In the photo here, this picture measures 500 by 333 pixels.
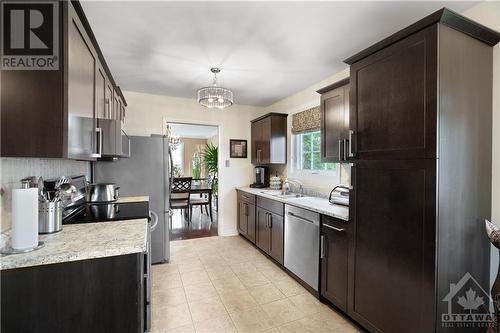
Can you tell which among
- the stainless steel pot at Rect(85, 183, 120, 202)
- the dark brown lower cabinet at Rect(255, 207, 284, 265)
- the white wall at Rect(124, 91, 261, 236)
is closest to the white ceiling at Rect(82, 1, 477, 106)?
the white wall at Rect(124, 91, 261, 236)

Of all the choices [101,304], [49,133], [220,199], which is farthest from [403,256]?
[220,199]

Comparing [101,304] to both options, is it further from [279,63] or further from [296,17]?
[279,63]

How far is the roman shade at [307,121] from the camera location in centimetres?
319

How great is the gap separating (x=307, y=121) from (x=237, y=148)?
154 cm

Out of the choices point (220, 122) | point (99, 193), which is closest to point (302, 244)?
point (99, 193)

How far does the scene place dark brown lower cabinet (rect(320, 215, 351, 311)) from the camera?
6.39ft

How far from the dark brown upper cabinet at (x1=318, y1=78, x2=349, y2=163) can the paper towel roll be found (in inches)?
87.1

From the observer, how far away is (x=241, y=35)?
80.7 inches

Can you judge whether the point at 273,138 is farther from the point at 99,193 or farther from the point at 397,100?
the point at 99,193

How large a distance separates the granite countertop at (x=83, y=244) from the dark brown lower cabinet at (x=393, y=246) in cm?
152

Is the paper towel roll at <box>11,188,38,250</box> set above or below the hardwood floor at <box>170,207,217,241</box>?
above

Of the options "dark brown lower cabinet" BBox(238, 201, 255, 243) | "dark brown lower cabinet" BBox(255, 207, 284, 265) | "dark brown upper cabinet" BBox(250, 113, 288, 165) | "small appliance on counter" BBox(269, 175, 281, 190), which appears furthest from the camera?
"small appliance on counter" BBox(269, 175, 281, 190)

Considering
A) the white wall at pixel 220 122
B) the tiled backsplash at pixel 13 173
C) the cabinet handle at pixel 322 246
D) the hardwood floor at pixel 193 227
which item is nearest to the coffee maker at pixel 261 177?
the white wall at pixel 220 122

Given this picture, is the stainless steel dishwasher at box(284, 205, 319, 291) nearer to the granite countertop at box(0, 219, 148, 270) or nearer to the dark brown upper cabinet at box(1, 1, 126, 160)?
the granite countertop at box(0, 219, 148, 270)
